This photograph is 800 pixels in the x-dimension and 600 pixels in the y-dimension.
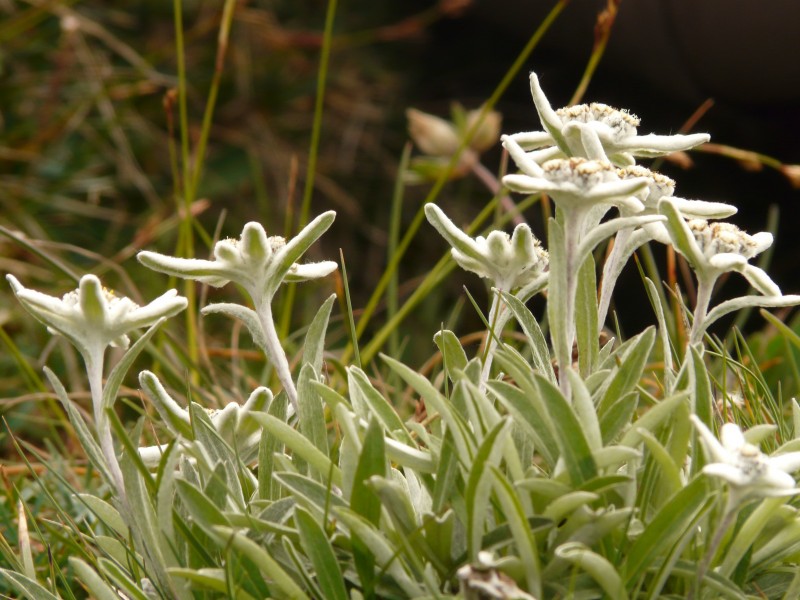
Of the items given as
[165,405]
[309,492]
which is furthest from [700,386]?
[165,405]

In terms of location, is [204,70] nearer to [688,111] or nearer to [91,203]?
[91,203]

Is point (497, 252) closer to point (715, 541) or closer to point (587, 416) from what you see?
point (587, 416)

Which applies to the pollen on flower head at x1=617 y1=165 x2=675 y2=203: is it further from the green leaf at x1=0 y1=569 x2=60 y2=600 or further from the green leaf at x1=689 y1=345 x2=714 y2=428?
the green leaf at x1=0 y1=569 x2=60 y2=600

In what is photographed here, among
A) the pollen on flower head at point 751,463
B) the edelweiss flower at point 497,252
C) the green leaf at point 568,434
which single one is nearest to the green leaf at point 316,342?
the edelweiss flower at point 497,252

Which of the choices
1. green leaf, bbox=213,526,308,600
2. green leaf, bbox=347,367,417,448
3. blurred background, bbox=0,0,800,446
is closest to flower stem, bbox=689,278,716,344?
green leaf, bbox=347,367,417,448

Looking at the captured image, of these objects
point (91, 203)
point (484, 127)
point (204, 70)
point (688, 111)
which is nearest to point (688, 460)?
point (484, 127)

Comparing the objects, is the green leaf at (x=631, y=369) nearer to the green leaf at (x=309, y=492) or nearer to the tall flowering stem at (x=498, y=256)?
the tall flowering stem at (x=498, y=256)
